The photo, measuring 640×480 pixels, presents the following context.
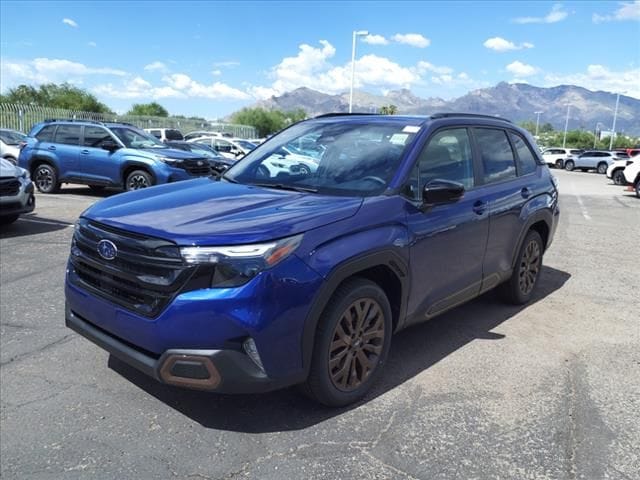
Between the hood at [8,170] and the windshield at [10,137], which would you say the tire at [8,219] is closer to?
the hood at [8,170]

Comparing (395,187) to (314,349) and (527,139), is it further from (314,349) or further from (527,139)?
(527,139)

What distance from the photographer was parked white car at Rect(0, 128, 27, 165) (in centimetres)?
1691

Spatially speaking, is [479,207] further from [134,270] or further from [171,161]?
[171,161]

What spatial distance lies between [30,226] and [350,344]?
736 cm

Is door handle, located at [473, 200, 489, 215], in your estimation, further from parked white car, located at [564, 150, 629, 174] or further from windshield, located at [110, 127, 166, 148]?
parked white car, located at [564, 150, 629, 174]

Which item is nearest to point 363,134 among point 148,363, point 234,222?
point 234,222

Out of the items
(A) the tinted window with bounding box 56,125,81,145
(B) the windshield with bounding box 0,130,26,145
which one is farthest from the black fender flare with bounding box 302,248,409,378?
(B) the windshield with bounding box 0,130,26,145

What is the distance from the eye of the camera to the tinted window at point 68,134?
41.5ft

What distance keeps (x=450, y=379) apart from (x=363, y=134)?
1850mm

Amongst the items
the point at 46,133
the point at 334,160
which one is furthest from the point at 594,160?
the point at 334,160

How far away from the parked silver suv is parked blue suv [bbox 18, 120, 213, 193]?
3148 mm

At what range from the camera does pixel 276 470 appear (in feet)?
8.83

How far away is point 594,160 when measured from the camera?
136 ft

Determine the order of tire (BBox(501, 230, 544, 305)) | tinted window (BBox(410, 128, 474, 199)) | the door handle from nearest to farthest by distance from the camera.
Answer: tinted window (BBox(410, 128, 474, 199)), the door handle, tire (BBox(501, 230, 544, 305))
